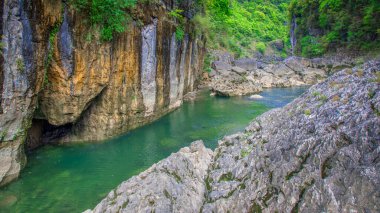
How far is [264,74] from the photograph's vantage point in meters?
33.3

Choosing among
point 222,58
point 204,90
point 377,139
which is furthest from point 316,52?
point 377,139

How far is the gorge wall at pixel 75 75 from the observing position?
7.77 m

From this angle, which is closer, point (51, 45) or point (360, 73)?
point (360, 73)

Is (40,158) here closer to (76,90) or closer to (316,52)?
(76,90)

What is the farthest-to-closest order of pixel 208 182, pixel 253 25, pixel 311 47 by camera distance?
pixel 253 25
pixel 311 47
pixel 208 182

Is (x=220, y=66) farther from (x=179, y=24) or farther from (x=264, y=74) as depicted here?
(x=179, y=24)

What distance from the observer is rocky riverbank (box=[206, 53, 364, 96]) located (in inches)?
1035

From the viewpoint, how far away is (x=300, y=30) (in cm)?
4562

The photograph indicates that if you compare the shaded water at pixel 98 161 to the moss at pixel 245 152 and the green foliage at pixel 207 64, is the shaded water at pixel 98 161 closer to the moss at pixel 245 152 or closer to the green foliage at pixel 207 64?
the moss at pixel 245 152

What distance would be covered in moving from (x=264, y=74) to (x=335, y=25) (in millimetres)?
11430

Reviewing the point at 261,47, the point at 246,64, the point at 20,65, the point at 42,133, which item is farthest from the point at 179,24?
the point at 261,47

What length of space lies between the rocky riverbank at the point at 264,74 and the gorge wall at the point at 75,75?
927 cm

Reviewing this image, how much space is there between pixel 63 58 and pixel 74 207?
5.53 meters

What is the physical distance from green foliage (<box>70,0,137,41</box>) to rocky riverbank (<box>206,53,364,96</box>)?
14997 millimetres
